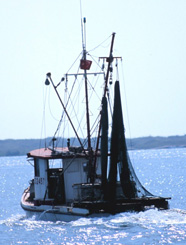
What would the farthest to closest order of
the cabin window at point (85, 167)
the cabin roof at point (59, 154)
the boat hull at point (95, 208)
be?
the cabin window at point (85, 167)
the cabin roof at point (59, 154)
the boat hull at point (95, 208)

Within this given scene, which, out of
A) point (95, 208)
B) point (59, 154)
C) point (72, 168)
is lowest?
point (95, 208)

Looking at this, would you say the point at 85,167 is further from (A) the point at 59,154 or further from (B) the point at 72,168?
(A) the point at 59,154

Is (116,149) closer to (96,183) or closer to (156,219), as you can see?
(96,183)

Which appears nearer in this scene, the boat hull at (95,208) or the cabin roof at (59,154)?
the boat hull at (95,208)

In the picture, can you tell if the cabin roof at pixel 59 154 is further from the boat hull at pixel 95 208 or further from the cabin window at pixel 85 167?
the boat hull at pixel 95 208

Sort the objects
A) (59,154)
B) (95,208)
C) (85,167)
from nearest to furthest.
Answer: (95,208) → (59,154) → (85,167)

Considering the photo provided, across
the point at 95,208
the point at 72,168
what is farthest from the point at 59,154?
the point at 95,208

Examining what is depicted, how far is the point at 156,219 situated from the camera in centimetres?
3503

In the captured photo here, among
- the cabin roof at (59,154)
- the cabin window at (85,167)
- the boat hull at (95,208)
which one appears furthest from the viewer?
the cabin window at (85,167)

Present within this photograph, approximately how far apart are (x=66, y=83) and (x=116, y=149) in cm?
578

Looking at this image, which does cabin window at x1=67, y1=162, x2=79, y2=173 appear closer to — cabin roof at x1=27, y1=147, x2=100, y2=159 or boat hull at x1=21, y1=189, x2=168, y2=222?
cabin roof at x1=27, y1=147, x2=100, y2=159

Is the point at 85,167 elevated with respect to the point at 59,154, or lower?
lower

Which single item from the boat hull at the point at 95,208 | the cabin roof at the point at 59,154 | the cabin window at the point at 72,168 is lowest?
the boat hull at the point at 95,208

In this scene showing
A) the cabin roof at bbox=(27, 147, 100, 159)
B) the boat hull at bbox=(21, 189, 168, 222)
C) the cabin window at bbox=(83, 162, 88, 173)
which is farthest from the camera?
the cabin window at bbox=(83, 162, 88, 173)
